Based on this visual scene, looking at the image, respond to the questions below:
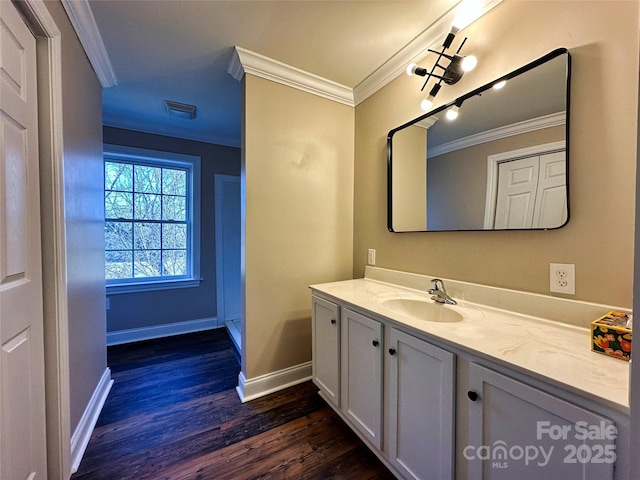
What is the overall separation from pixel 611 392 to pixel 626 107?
3.31ft

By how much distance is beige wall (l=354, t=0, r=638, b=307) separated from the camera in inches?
36.7

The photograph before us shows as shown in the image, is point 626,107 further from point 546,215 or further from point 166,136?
point 166,136

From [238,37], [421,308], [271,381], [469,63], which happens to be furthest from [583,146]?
[271,381]

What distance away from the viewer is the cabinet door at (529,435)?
64 centimetres

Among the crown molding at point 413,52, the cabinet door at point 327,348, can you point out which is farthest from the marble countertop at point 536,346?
the crown molding at point 413,52

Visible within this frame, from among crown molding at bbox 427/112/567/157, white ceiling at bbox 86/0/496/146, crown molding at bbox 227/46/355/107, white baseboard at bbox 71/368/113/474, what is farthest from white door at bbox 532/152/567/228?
white baseboard at bbox 71/368/113/474

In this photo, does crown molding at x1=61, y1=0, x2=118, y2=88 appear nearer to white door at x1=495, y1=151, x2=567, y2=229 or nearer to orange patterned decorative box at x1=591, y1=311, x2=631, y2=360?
white door at x1=495, y1=151, x2=567, y2=229

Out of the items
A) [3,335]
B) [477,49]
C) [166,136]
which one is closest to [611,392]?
[477,49]

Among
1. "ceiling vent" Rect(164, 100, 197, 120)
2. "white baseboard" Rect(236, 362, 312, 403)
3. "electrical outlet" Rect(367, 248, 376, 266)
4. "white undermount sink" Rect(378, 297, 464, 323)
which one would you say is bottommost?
"white baseboard" Rect(236, 362, 312, 403)

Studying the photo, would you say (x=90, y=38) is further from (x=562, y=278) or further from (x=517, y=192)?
(x=562, y=278)

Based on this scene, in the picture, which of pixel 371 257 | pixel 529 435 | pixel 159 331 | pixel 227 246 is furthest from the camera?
pixel 227 246

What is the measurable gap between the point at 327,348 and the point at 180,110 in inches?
104

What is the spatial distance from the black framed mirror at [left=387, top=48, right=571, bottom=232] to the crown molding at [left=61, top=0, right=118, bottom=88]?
1984mm

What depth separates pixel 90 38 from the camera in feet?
5.04
